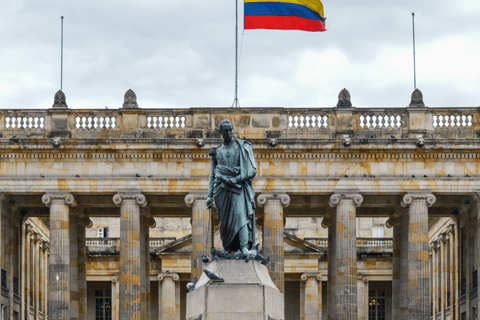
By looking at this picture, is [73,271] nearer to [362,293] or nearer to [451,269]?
[451,269]

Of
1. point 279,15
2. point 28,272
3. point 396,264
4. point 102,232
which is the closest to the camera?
point 279,15

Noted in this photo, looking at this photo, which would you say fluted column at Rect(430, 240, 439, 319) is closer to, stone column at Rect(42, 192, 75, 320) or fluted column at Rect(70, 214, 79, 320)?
fluted column at Rect(70, 214, 79, 320)

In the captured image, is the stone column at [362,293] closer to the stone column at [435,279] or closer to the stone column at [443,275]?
the stone column at [435,279]

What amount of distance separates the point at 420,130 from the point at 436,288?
1818cm

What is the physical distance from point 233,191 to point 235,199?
186 mm

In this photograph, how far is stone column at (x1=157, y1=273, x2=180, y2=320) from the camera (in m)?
68.4

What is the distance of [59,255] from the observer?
53.5 m

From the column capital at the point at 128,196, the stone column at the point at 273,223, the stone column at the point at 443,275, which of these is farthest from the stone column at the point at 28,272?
the stone column at the point at 443,275

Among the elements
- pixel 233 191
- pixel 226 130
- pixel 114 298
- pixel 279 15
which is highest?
pixel 279 15

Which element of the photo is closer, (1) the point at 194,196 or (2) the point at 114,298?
(1) the point at 194,196

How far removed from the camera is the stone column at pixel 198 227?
5366 cm

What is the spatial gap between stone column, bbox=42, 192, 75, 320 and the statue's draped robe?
29.5 m

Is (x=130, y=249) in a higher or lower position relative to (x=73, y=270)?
higher

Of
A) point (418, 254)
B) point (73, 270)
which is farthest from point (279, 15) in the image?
point (73, 270)
